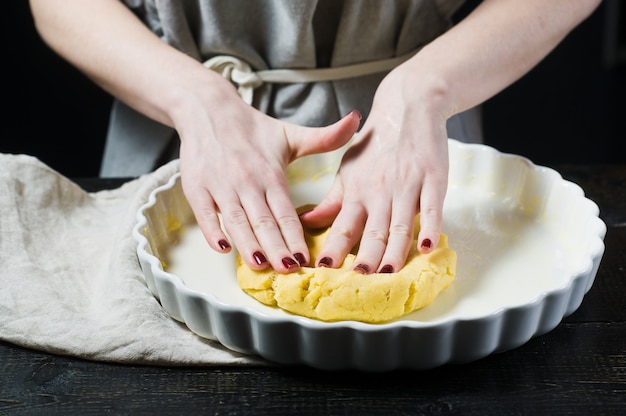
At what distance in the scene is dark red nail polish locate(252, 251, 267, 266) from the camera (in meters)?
0.80

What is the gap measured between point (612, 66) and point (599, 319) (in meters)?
1.82

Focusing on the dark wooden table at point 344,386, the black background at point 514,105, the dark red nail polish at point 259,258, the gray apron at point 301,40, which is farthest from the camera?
the black background at point 514,105

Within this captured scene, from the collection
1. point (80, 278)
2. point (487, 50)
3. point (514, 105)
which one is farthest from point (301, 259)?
point (514, 105)

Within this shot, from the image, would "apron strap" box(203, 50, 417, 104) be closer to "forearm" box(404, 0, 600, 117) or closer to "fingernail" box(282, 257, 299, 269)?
"forearm" box(404, 0, 600, 117)

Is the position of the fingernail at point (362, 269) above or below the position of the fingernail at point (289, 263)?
below

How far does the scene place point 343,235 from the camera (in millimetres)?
832

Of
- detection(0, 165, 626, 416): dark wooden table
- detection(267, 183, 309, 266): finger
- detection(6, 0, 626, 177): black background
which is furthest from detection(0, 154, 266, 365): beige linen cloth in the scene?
detection(6, 0, 626, 177): black background

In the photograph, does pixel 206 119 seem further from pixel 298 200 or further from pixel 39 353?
pixel 39 353

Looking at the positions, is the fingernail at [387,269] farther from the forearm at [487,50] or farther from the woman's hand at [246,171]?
the forearm at [487,50]

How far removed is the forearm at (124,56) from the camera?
987 millimetres

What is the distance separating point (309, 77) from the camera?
1182mm

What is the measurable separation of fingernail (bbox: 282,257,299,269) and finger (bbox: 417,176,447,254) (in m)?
0.13

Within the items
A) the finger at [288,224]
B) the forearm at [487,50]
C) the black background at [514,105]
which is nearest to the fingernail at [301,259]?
the finger at [288,224]

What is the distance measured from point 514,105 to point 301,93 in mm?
1089
